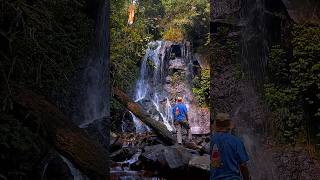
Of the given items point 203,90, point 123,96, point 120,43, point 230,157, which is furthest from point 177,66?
point 230,157

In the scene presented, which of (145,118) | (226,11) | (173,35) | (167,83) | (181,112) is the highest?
(173,35)

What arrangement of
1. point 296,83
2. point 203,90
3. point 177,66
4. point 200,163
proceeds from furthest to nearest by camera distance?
point 177,66
point 203,90
point 200,163
point 296,83

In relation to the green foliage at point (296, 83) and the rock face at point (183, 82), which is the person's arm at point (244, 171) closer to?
the green foliage at point (296, 83)

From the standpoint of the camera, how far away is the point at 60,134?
162 inches

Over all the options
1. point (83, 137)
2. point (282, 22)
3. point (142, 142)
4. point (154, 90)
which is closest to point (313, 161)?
point (282, 22)

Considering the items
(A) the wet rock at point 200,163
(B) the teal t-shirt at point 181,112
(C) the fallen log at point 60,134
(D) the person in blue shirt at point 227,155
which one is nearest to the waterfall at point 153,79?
(B) the teal t-shirt at point 181,112

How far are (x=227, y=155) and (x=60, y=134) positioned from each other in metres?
1.71

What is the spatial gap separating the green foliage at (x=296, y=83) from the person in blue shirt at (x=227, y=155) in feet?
8.05

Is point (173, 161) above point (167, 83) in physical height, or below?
below

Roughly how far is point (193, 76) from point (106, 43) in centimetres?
1106

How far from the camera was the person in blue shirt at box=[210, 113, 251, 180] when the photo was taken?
3910 millimetres

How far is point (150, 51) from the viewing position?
A: 1938cm

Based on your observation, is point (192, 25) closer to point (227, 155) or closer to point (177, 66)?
point (177, 66)

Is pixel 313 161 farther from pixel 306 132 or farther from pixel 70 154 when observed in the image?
pixel 70 154
